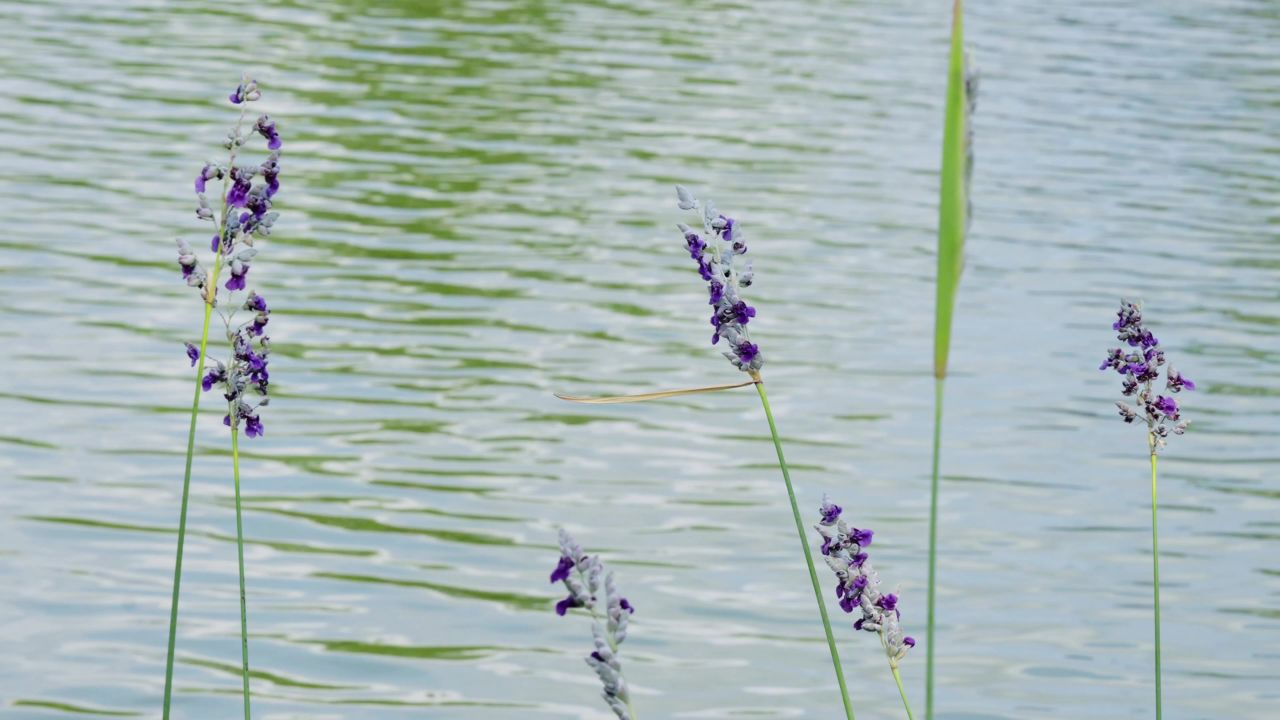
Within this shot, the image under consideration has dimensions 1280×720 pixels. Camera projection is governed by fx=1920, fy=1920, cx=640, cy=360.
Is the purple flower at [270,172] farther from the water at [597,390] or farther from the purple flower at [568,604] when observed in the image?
the water at [597,390]

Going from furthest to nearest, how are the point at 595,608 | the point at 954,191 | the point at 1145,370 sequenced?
the point at 1145,370 → the point at 595,608 → the point at 954,191

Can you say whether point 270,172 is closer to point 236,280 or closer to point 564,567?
point 236,280

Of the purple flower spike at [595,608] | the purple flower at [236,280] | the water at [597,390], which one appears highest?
the water at [597,390]

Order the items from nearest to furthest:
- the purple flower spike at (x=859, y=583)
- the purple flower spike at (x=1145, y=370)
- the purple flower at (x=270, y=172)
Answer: the purple flower spike at (x=859, y=583)
the purple flower at (x=270, y=172)
the purple flower spike at (x=1145, y=370)

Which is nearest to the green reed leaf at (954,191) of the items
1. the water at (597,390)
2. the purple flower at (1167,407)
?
the purple flower at (1167,407)

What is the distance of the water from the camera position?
5699mm

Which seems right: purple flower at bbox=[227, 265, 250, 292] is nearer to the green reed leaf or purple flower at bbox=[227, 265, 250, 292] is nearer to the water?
the green reed leaf

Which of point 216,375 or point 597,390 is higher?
point 597,390

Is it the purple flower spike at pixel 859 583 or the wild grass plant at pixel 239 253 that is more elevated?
the wild grass plant at pixel 239 253

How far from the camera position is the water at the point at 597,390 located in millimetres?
5699

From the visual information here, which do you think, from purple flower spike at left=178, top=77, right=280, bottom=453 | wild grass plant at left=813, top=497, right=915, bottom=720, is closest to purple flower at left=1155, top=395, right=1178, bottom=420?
wild grass plant at left=813, top=497, right=915, bottom=720

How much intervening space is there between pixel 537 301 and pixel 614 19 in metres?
13.6

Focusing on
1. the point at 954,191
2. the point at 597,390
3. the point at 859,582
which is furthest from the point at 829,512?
the point at 597,390

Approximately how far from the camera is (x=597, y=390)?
8.42 m
